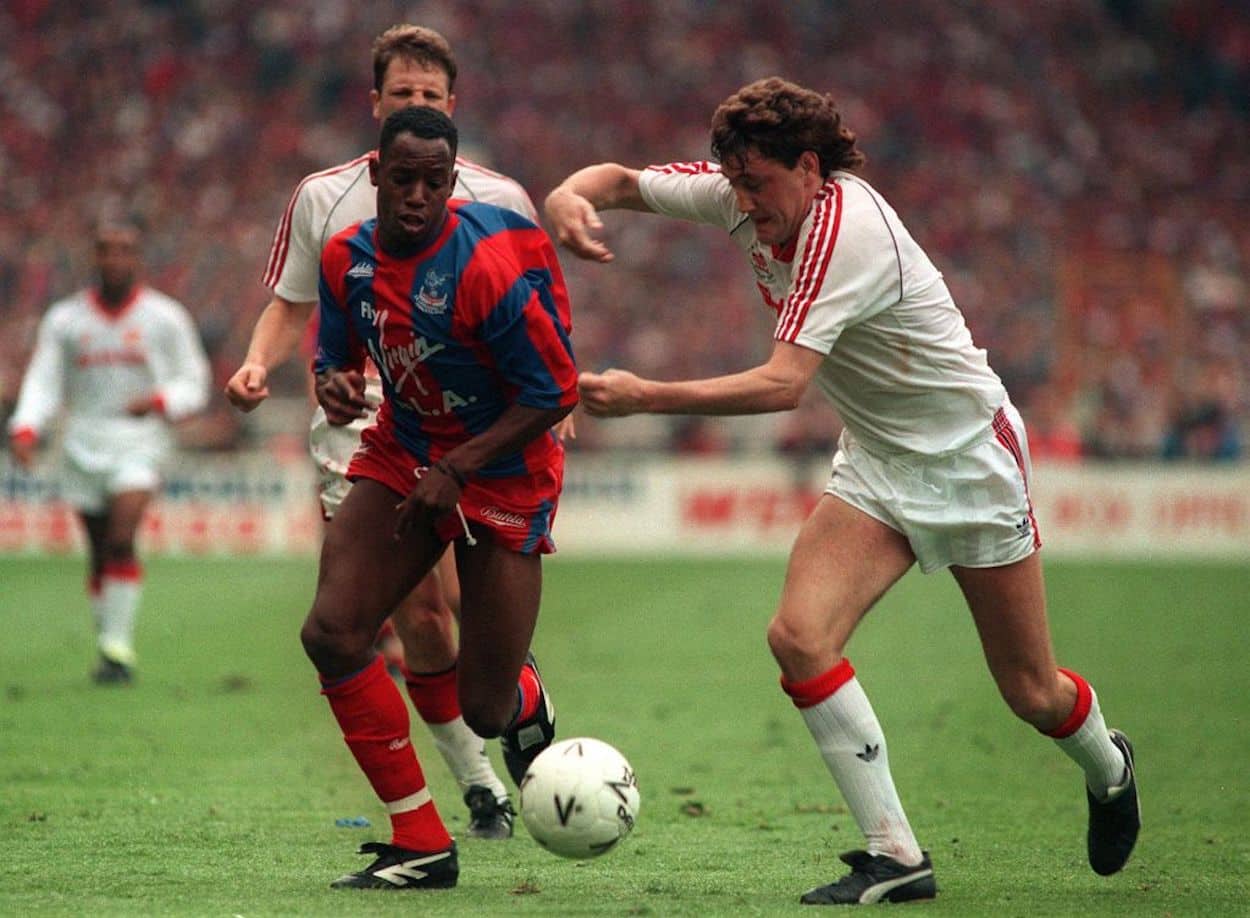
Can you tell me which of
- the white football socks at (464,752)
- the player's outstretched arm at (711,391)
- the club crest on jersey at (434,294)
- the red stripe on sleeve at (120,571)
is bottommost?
the red stripe on sleeve at (120,571)

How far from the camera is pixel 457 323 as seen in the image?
17.6 ft

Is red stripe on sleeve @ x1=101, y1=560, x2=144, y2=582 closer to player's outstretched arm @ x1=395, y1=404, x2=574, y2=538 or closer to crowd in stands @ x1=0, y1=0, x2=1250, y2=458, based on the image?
player's outstretched arm @ x1=395, y1=404, x2=574, y2=538

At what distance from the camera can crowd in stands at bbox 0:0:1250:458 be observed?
2611cm

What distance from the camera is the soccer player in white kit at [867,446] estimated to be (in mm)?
5266

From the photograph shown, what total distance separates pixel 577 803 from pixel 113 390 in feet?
26.1

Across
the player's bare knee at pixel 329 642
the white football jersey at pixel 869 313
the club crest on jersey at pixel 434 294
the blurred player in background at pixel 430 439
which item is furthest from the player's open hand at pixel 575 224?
the player's bare knee at pixel 329 642

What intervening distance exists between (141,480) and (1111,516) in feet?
48.8

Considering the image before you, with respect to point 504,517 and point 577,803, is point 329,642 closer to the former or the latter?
point 504,517

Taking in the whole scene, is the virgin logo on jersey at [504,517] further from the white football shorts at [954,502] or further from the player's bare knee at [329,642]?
the white football shorts at [954,502]

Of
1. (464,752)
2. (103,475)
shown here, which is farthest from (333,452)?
(103,475)

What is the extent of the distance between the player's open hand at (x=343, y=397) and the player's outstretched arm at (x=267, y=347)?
0.35 metres

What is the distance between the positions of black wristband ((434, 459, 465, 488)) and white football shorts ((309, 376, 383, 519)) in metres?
1.58

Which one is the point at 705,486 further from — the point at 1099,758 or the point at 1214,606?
the point at 1099,758

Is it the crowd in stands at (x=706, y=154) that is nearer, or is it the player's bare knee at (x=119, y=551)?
the player's bare knee at (x=119, y=551)
